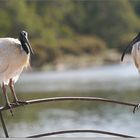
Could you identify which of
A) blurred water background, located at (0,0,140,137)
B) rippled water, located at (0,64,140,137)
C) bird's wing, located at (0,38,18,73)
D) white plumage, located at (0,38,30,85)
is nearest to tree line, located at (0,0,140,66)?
blurred water background, located at (0,0,140,137)

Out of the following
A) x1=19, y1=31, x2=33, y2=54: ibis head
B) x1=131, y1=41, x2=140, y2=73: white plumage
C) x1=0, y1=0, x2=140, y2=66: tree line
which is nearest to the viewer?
x1=19, y1=31, x2=33, y2=54: ibis head

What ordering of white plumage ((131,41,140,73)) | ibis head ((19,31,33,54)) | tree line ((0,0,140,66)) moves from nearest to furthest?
ibis head ((19,31,33,54)), white plumage ((131,41,140,73)), tree line ((0,0,140,66))

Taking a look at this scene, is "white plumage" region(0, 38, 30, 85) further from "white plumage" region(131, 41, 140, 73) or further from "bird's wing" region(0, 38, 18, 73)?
"white plumage" region(131, 41, 140, 73)

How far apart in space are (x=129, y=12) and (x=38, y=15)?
44.3 ft

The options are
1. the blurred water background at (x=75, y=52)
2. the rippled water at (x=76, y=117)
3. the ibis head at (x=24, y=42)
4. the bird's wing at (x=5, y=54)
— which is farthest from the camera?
the blurred water background at (x=75, y=52)

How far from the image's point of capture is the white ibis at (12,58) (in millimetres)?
5672

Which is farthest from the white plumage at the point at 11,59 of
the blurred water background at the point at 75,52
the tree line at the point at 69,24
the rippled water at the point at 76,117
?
the tree line at the point at 69,24

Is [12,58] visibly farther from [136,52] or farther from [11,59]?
[136,52]

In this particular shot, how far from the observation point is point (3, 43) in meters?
5.65

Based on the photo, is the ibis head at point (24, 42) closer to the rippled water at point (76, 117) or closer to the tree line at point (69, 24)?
the rippled water at point (76, 117)

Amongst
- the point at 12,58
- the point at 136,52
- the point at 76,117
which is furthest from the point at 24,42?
the point at 76,117

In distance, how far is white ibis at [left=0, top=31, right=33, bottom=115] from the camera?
5672 millimetres

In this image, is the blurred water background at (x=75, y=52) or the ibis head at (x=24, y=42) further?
the blurred water background at (x=75, y=52)

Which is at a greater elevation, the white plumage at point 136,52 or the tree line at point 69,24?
the tree line at point 69,24
